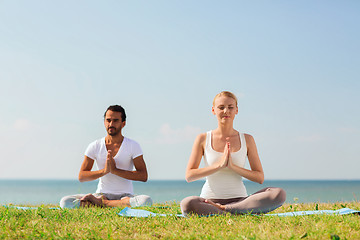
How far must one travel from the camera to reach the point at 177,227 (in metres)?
5.11

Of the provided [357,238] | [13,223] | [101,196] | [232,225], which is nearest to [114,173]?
[101,196]

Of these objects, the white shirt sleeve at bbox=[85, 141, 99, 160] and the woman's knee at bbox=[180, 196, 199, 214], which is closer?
the woman's knee at bbox=[180, 196, 199, 214]

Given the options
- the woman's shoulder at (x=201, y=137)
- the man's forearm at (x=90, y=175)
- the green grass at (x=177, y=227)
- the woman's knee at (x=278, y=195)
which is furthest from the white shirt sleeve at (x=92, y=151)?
the woman's knee at (x=278, y=195)

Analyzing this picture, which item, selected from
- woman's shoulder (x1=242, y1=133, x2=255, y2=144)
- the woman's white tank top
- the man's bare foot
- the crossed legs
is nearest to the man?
the man's bare foot

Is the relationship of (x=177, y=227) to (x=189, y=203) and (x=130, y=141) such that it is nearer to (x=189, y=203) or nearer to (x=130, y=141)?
(x=189, y=203)

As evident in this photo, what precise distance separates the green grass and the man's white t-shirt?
91.2 inches

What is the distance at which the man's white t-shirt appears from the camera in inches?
329

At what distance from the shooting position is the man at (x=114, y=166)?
807 cm

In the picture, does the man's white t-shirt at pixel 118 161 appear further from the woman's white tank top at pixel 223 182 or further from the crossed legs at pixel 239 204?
the crossed legs at pixel 239 204

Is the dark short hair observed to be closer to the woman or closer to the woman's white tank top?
the woman


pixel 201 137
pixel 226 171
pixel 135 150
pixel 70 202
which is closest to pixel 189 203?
pixel 226 171

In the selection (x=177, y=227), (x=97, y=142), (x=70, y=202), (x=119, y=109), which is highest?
(x=119, y=109)

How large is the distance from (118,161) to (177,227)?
11.6 feet

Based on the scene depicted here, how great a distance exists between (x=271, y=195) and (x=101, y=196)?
361 centimetres
